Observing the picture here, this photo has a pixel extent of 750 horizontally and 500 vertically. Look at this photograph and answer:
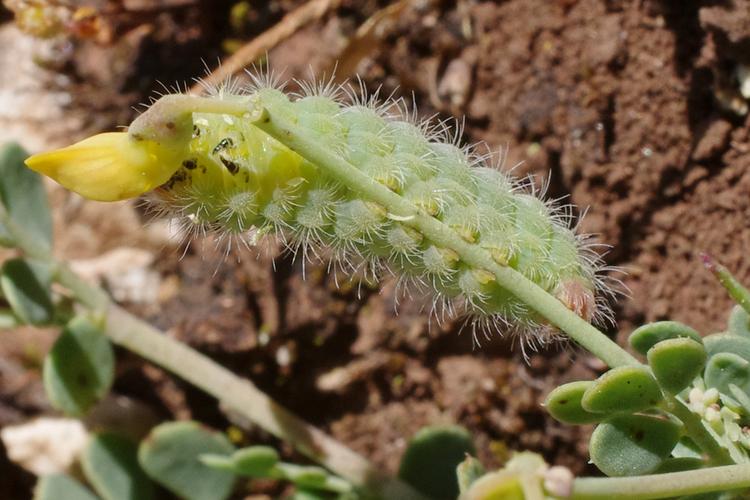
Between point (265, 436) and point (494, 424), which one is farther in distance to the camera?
point (265, 436)

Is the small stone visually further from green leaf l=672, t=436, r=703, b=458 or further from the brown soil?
green leaf l=672, t=436, r=703, b=458

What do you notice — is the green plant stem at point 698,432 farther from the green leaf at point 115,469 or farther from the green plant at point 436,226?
the green leaf at point 115,469

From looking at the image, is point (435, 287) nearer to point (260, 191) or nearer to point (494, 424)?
point (260, 191)

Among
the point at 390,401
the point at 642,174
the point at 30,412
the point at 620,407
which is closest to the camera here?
the point at 620,407

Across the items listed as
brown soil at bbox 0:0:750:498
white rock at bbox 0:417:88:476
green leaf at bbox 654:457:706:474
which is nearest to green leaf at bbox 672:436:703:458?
green leaf at bbox 654:457:706:474

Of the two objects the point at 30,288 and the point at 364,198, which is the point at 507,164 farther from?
the point at 30,288

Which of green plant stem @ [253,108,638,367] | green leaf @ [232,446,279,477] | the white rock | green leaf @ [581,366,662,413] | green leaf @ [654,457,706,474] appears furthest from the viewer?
the white rock

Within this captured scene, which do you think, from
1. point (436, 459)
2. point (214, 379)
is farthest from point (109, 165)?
point (436, 459)

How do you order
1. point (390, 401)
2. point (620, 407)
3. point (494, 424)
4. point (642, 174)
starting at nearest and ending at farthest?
point (620, 407) < point (642, 174) < point (494, 424) < point (390, 401)

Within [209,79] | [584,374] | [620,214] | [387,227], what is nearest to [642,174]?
[620,214]

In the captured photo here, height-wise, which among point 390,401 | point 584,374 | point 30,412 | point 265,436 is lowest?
point 30,412
